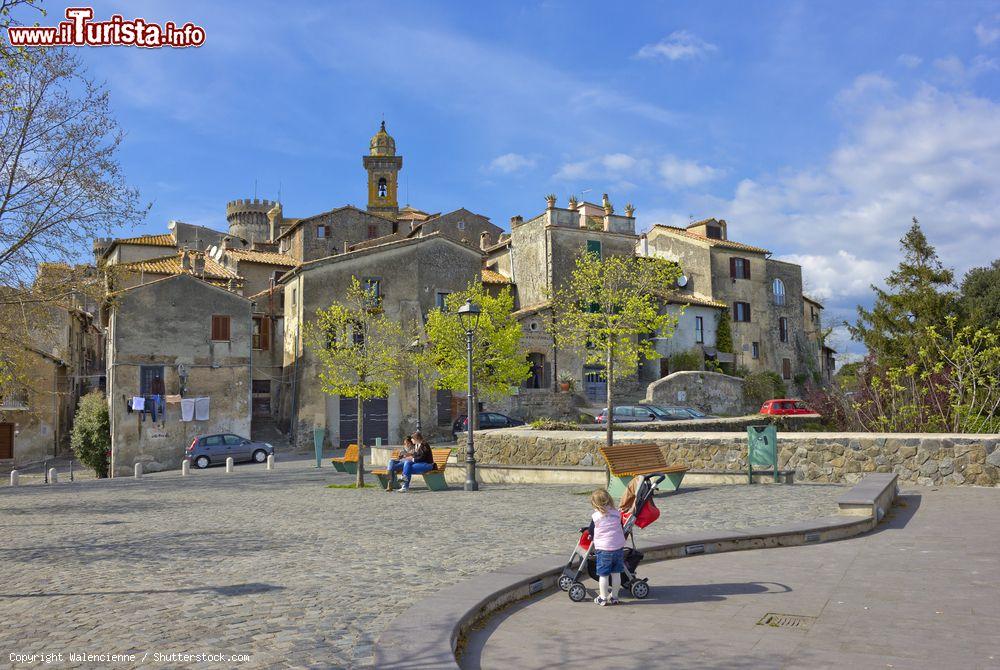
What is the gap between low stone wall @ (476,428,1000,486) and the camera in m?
13.2

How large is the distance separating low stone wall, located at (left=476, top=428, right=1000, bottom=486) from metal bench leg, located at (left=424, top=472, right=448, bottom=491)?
3362 mm

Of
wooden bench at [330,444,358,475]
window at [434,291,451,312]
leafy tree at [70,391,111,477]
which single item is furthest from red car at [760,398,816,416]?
leafy tree at [70,391,111,477]

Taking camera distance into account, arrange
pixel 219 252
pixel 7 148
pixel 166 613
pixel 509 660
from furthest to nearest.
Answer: pixel 219 252
pixel 7 148
pixel 166 613
pixel 509 660

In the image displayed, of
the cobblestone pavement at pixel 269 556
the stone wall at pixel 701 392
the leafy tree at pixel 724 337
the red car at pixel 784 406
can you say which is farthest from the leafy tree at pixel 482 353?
the leafy tree at pixel 724 337

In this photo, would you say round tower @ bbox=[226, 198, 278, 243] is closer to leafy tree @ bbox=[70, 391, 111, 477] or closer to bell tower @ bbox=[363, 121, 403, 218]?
bell tower @ bbox=[363, 121, 403, 218]

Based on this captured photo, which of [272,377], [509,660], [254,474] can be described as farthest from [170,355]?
[509,660]

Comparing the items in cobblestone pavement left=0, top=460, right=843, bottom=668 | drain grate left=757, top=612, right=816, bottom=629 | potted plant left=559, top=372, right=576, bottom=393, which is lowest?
drain grate left=757, top=612, right=816, bottom=629

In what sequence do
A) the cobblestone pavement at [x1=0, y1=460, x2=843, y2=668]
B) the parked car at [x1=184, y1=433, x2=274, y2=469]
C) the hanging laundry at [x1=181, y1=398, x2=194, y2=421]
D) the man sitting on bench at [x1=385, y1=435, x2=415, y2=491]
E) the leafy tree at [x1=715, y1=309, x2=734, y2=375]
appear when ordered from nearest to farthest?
the cobblestone pavement at [x1=0, y1=460, x2=843, y2=668] < the man sitting on bench at [x1=385, y1=435, x2=415, y2=491] < the parked car at [x1=184, y1=433, x2=274, y2=469] < the hanging laundry at [x1=181, y1=398, x2=194, y2=421] < the leafy tree at [x1=715, y1=309, x2=734, y2=375]

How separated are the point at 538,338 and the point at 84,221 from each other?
2588 cm

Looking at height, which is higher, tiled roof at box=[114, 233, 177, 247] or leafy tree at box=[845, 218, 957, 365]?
tiled roof at box=[114, 233, 177, 247]

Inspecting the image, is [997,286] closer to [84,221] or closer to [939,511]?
[939,511]

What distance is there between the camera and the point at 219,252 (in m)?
47.3

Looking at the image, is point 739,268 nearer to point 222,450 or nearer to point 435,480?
point 222,450

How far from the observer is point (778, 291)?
50.8 m
